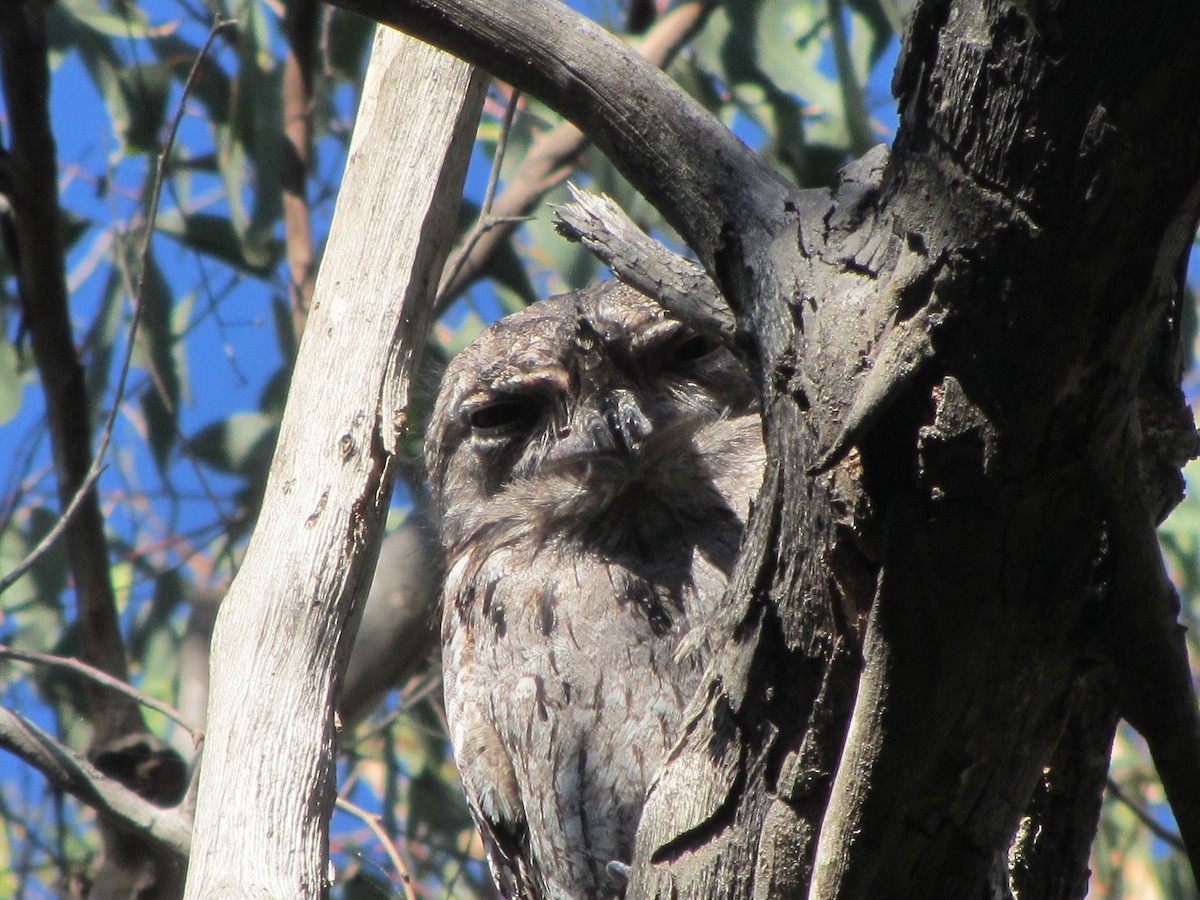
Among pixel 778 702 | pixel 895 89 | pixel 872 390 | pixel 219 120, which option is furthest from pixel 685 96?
pixel 219 120

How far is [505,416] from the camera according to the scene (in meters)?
3.11

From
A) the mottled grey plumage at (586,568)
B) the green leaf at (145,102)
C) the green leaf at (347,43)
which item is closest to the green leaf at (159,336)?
the green leaf at (145,102)

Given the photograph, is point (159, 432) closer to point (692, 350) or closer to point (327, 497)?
point (692, 350)

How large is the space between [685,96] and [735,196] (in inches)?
6.0

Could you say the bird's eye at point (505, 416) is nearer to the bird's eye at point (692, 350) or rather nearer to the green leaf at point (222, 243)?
the bird's eye at point (692, 350)

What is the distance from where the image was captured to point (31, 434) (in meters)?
4.10

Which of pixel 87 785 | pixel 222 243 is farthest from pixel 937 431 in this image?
pixel 222 243

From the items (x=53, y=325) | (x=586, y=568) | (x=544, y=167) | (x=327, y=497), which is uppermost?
(x=544, y=167)

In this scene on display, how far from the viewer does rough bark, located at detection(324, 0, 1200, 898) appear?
4.02ft

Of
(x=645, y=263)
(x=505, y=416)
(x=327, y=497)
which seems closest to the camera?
(x=645, y=263)

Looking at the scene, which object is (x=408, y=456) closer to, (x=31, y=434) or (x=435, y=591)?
(x=435, y=591)

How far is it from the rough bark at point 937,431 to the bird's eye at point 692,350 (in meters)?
1.23

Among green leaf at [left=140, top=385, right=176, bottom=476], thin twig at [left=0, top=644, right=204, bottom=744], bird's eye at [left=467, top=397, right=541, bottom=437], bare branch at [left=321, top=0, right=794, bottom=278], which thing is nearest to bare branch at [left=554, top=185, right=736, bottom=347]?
bare branch at [left=321, top=0, right=794, bottom=278]

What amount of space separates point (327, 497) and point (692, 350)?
95cm
